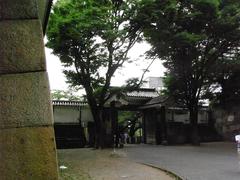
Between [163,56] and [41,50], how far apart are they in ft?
68.7

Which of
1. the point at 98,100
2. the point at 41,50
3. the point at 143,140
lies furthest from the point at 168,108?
the point at 41,50

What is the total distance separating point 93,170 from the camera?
1273 centimetres

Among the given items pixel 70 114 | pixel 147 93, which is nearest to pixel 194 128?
pixel 147 93

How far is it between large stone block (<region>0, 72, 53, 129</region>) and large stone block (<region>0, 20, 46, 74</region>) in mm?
75

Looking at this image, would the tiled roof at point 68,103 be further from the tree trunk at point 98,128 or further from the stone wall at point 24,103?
the stone wall at point 24,103

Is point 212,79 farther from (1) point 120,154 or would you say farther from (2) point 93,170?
(2) point 93,170

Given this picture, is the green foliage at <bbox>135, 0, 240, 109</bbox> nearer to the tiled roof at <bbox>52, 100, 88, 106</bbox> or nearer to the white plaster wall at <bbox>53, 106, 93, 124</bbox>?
the white plaster wall at <bbox>53, 106, 93, 124</bbox>

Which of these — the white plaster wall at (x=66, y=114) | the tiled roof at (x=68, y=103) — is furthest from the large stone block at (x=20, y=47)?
the tiled roof at (x=68, y=103)

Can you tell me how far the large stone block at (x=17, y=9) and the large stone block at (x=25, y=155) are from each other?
1002mm

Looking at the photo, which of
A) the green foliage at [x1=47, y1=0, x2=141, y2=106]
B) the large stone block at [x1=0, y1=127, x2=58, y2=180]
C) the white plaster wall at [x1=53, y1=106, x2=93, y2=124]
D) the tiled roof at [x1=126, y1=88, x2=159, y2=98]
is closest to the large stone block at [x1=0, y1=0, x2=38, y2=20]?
the large stone block at [x1=0, y1=127, x2=58, y2=180]

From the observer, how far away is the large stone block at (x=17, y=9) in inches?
136

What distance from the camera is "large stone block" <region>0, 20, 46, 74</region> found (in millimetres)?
3379

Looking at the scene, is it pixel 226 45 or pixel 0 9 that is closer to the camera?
pixel 0 9

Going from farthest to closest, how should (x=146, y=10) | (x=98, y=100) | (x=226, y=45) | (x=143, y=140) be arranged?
(x=143, y=140)
(x=98, y=100)
(x=226, y=45)
(x=146, y=10)
